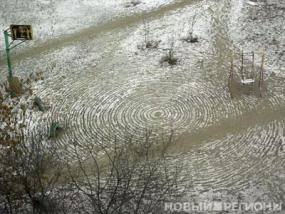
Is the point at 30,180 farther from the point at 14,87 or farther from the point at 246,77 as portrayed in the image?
the point at 246,77

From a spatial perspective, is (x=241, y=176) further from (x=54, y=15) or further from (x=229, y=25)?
(x=54, y=15)

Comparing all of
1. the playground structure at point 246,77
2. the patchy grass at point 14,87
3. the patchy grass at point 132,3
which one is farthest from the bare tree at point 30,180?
the patchy grass at point 132,3

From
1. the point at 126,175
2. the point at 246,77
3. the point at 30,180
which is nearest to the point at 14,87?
the point at 30,180

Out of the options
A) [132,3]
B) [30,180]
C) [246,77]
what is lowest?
[30,180]

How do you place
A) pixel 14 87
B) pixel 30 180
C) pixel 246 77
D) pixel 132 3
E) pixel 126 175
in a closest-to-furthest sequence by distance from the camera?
pixel 30 180
pixel 126 175
pixel 14 87
pixel 246 77
pixel 132 3

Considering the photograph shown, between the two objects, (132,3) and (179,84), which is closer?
(179,84)

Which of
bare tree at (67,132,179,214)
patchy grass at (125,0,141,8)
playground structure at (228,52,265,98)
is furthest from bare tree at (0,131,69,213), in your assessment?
patchy grass at (125,0,141,8)

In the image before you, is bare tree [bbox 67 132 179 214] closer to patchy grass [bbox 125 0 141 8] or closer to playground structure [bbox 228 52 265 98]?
playground structure [bbox 228 52 265 98]
